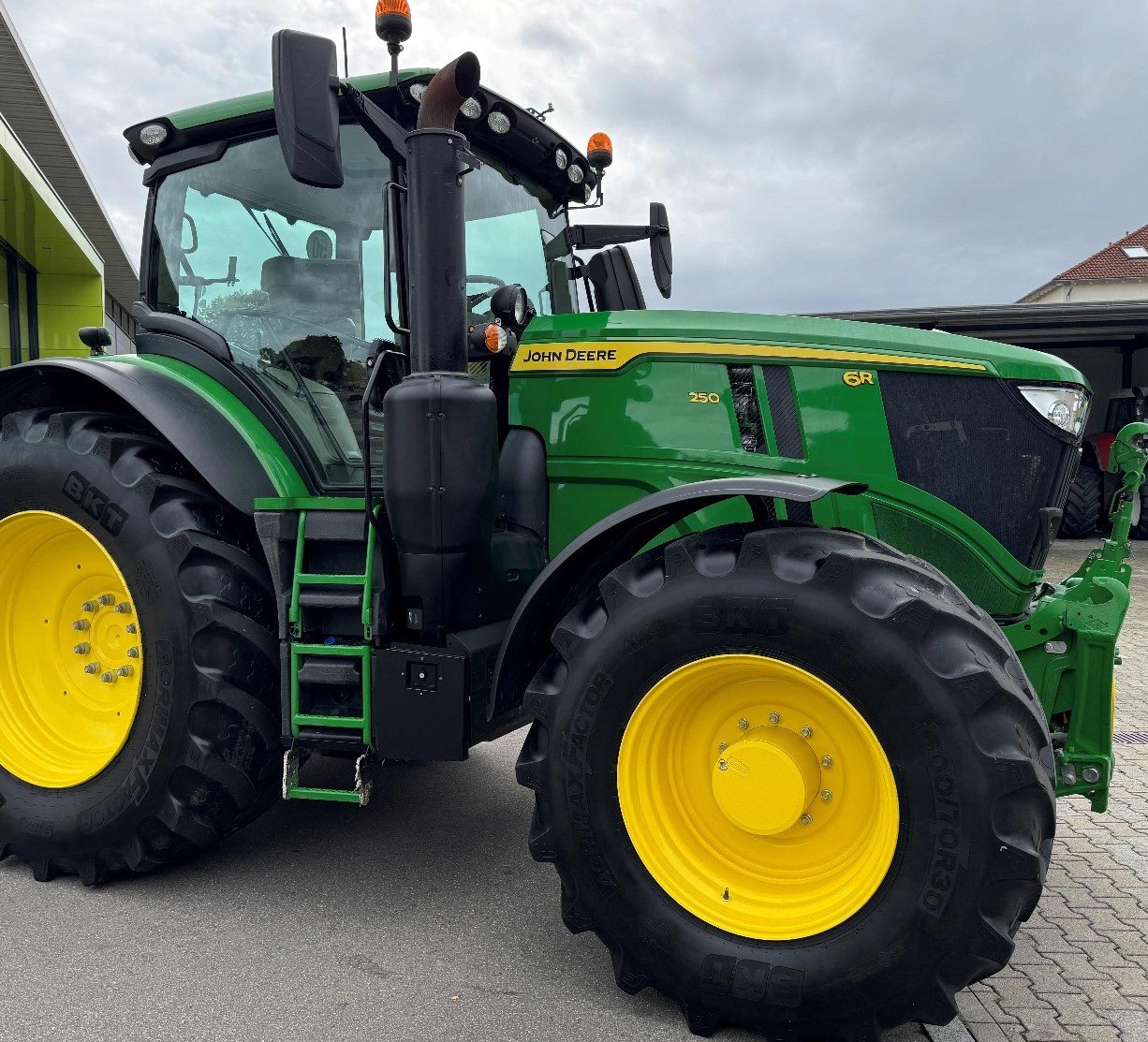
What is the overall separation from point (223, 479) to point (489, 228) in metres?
1.23

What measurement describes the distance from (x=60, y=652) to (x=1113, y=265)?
40.2 meters

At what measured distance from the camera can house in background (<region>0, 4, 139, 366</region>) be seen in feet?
39.1

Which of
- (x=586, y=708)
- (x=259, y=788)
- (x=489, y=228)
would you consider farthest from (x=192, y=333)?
(x=586, y=708)

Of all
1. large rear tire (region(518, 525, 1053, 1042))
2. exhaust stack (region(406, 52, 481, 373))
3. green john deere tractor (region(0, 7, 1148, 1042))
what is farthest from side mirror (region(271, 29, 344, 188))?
large rear tire (region(518, 525, 1053, 1042))

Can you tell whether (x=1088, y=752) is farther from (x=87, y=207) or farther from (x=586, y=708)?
(x=87, y=207)

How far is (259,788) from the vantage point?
2.95 m

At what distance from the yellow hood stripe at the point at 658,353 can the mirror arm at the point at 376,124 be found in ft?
2.34

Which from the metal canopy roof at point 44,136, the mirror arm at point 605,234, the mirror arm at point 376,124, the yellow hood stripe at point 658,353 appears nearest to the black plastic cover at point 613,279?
the mirror arm at point 605,234

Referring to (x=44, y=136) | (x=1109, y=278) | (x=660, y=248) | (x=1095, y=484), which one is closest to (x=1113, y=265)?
(x=1109, y=278)

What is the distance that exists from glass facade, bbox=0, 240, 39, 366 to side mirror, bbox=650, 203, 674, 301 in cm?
1156

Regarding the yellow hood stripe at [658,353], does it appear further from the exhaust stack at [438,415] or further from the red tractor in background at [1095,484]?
the red tractor in background at [1095,484]

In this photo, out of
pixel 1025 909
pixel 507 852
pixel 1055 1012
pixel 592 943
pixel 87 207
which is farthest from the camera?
pixel 87 207

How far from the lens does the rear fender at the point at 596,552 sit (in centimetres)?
232

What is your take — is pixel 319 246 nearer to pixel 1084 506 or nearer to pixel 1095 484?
pixel 1084 506
